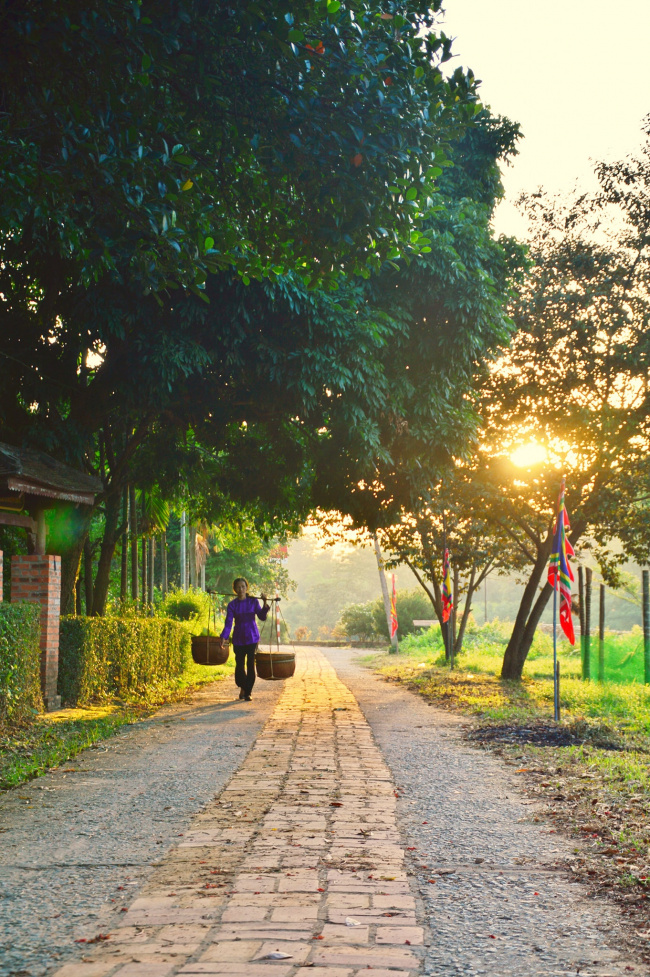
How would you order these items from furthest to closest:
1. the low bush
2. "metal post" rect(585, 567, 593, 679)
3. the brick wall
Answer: the low bush < "metal post" rect(585, 567, 593, 679) < the brick wall

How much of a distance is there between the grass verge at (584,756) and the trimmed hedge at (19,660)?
4942mm

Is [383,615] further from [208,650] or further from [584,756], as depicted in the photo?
[584,756]

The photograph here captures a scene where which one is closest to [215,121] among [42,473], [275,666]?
[42,473]

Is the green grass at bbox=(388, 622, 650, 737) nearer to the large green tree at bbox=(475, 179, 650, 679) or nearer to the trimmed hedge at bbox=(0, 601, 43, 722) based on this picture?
the large green tree at bbox=(475, 179, 650, 679)

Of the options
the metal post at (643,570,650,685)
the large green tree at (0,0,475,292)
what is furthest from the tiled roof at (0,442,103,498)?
the metal post at (643,570,650,685)

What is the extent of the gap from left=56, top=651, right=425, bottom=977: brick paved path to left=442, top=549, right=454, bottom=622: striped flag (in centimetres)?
1318

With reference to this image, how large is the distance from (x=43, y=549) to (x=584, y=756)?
7560 millimetres

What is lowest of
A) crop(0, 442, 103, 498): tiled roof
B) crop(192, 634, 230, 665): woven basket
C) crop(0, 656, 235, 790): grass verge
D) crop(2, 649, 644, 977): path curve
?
crop(0, 656, 235, 790): grass verge

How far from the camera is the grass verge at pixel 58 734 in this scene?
7605 millimetres

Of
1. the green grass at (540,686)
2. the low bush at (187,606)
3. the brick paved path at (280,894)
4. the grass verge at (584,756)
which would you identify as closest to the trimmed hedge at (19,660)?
the brick paved path at (280,894)

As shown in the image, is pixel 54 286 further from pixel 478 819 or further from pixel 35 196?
pixel 478 819

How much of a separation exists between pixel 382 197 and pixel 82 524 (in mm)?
8665

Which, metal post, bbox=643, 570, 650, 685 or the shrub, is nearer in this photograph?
metal post, bbox=643, 570, 650, 685

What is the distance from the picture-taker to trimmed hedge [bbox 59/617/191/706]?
12180mm
